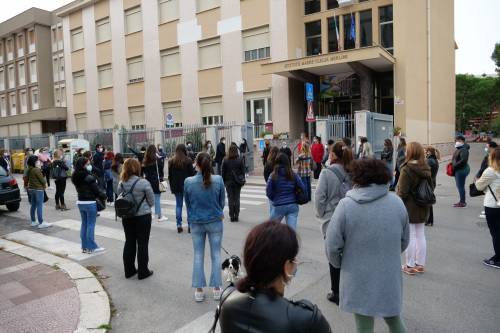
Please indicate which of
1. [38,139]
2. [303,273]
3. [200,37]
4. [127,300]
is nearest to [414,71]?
[200,37]

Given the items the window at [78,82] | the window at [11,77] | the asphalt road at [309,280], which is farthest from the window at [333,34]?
the window at [11,77]

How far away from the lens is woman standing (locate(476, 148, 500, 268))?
5551 millimetres

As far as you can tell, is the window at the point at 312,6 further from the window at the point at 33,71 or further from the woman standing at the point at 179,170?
the window at the point at 33,71

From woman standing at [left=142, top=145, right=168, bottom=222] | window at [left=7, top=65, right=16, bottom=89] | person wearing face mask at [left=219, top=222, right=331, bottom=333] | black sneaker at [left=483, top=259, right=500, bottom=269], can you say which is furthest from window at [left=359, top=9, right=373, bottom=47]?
window at [left=7, top=65, right=16, bottom=89]

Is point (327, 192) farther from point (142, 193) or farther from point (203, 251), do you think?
point (142, 193)

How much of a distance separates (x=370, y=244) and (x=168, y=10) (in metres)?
28.3

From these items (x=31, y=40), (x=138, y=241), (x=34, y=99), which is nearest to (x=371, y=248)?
(x=138, y=241)

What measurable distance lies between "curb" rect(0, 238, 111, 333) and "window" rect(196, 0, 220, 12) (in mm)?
21748

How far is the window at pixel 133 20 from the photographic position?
29922 mm

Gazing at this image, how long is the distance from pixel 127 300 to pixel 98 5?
3244 cm

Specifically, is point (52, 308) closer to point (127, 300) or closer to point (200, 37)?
point (127, 300)

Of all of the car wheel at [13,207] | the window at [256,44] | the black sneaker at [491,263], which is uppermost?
the window at [256,44]

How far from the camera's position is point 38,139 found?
3045 centimetres

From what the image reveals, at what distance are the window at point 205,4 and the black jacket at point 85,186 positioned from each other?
2149cm
